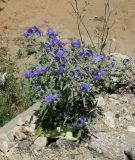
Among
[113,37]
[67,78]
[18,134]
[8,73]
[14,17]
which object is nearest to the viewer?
[67,78]

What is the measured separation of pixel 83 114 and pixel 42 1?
13.5 feet

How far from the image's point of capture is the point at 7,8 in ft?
26.4

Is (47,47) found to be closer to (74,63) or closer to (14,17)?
(74,63)

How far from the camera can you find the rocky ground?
14.0 ft

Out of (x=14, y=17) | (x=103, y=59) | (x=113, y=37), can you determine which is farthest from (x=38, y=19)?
(x=103, y=59)

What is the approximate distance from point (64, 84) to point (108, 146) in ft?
2.13

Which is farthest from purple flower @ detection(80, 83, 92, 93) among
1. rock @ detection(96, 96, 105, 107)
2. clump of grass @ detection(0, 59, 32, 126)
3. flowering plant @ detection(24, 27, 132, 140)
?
clump of grass @ detection(0, 59, 32, 126)

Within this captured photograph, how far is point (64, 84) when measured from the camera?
4219 mm

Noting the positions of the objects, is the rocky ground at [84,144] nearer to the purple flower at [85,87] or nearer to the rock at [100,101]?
the rock at [100,101]

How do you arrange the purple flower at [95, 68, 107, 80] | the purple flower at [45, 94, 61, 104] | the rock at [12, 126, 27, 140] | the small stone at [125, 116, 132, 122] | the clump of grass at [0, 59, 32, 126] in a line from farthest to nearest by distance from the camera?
the clump of grass at [0, 59, 32, 126] → the small stone at [125, 116, 132, 122] → the rock at [12, 126, 27, 140] → the purple flower at [95, 68, 107, 80] → the purple flower at [45, 94, 61, 104]

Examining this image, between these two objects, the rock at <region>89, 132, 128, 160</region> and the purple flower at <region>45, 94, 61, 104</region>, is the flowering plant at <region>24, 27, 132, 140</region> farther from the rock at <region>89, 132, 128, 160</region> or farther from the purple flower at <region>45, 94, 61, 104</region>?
the rock at <region>89, 132, 128, 160</region>

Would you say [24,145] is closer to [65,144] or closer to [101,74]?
[65,144]

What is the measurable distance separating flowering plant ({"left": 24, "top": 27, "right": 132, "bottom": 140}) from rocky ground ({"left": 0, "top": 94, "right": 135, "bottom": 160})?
0.36 feet

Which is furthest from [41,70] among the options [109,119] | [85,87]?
[109,119]
